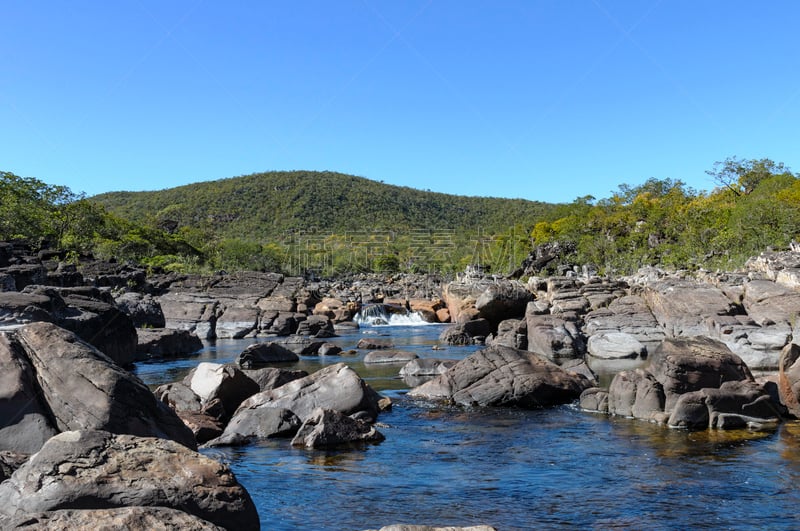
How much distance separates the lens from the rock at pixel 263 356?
77.3 ft

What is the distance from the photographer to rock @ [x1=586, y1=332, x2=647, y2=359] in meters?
24.5

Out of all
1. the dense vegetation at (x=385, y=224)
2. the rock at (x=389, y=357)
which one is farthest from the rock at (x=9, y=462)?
the dense vegetation at (x=385, y=224)

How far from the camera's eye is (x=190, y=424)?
1303 centimetres

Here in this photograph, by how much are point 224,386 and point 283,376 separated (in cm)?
181

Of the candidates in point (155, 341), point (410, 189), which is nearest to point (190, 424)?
point (155, 341)

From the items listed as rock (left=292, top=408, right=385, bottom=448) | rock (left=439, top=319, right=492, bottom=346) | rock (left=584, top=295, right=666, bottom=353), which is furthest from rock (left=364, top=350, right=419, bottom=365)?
rock (left=292, top=408, right=385, bottom=448)

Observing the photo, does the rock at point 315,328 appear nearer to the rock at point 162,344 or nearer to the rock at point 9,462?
the rock at point 162,344

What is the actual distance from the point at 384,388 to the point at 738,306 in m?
13.8

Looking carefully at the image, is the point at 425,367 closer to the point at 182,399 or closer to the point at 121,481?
the point at 182,399

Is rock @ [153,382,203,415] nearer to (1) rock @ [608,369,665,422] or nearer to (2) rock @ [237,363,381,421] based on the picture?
(2) rock @ [237,363,381,421]

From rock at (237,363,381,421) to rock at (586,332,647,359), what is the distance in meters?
12.4

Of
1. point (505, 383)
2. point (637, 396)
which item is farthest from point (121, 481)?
point (505, 383)

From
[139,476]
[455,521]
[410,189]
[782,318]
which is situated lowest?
[455,521]

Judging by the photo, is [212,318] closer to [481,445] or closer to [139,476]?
[481,445]
